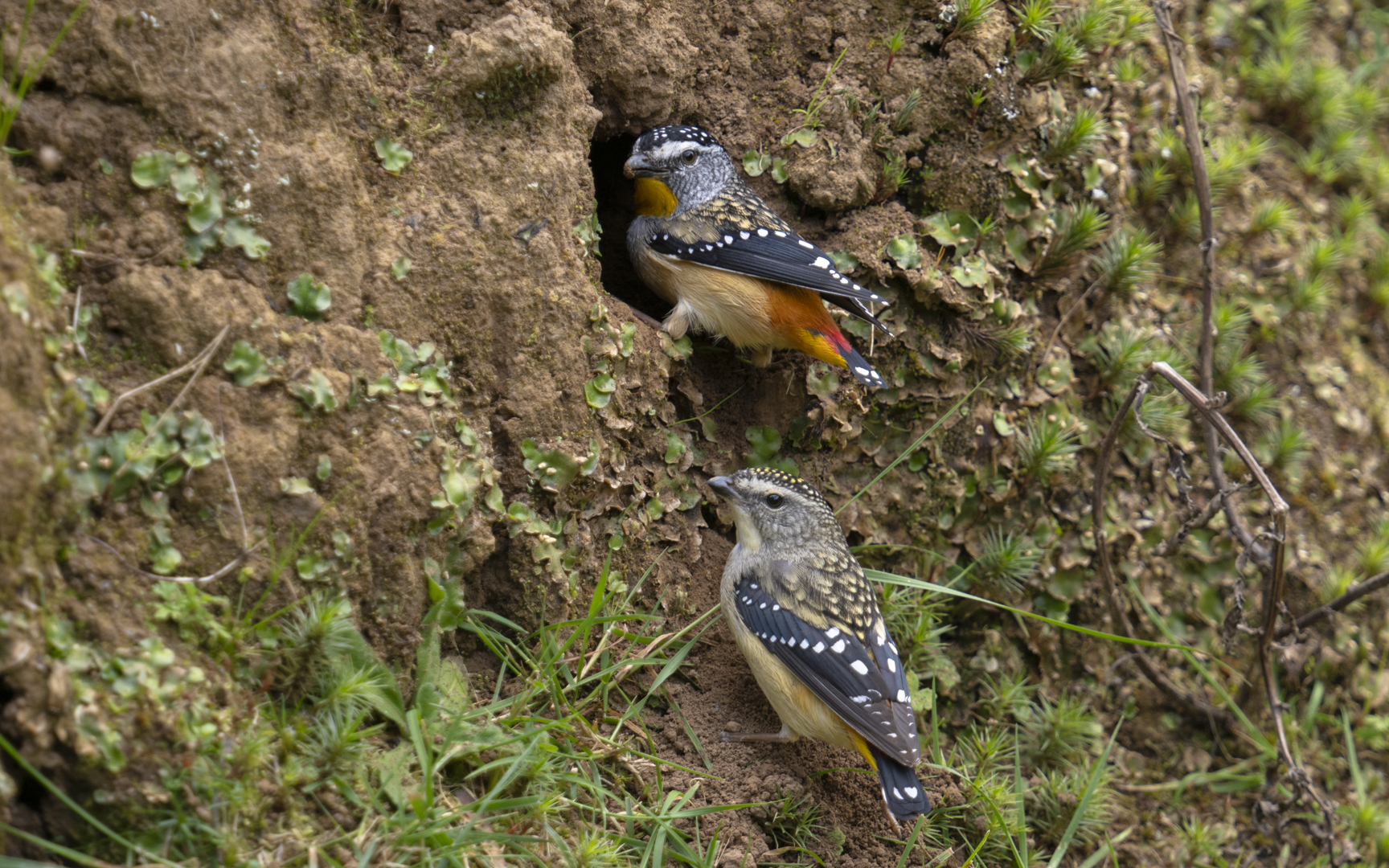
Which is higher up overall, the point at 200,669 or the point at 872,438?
the point at 200,669

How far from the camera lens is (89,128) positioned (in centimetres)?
319

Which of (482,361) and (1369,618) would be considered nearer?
(482,361)

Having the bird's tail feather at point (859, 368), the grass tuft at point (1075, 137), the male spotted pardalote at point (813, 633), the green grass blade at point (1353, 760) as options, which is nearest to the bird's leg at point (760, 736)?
A: the male spotted pardalote at point (813, 633)

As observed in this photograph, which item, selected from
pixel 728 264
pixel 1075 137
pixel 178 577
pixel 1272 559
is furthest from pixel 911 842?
pixel 1075 137

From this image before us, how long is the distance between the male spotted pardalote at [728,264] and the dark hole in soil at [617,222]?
1.46 feet

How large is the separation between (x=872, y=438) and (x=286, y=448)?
314 cm

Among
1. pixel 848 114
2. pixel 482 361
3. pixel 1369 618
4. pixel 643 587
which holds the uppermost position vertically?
pixel 848 114

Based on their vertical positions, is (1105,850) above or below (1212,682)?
below

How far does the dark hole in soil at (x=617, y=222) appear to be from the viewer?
222 inches

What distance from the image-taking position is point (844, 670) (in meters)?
4.07

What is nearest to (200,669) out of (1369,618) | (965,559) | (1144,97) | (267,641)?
(267,641)

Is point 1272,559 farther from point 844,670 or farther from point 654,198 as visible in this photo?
point 654,198

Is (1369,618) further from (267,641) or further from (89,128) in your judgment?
(89,128)

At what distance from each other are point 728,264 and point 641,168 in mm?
729
